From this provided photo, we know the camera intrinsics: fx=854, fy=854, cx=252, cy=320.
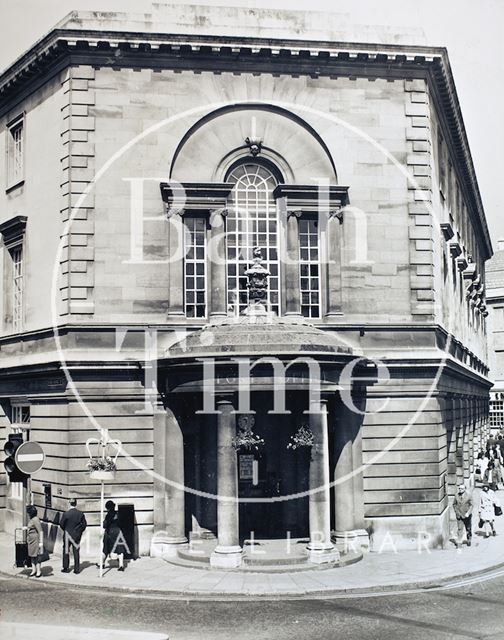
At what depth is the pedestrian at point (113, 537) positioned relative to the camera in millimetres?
20766

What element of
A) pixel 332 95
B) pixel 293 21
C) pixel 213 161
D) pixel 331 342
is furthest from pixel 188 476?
pixel 293 21

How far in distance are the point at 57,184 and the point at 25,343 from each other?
16.4 ft

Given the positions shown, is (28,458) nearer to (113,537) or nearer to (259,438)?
(113,537)

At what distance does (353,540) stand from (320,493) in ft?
6.99

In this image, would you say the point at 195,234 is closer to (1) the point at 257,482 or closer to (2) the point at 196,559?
(1) the point at 257,482

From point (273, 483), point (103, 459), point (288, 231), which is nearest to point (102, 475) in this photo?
point (103, 459)

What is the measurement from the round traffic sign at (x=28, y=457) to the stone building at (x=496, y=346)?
51957mm

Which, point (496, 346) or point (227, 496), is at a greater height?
point (496, 346)

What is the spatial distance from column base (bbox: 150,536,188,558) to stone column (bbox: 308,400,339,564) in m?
3.60

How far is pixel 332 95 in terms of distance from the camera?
24.8 meters

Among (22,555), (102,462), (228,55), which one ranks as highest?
(228,55)

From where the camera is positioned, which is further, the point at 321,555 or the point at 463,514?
the point at 463,514

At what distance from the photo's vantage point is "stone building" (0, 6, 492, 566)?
2306cm

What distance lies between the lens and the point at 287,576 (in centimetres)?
1998
